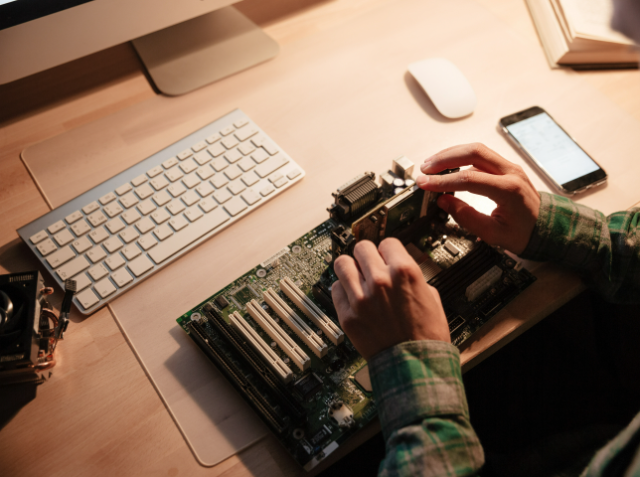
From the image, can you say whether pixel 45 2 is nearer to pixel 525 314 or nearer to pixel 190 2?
pixel 190 2

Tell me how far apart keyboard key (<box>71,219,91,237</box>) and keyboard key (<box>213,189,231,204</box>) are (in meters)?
0.33

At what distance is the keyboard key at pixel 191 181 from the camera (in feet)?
3.92

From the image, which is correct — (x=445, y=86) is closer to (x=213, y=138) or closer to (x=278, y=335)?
(x=213, y=138)

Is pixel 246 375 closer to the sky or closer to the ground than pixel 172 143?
closer to the ground

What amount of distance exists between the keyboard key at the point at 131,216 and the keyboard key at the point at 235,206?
227 mm

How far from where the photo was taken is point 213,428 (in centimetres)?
92

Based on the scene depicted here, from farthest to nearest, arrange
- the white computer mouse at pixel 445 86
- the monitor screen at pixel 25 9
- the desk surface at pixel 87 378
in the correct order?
the white computer mouse at pixel 445 86 → the monitor screen at pixel 25 9 → the desk surface at pixel 87 378

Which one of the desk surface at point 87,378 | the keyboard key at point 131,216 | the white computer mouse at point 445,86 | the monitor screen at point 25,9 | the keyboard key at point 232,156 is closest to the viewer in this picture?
the desk surface at point 87,378

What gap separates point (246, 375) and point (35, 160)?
900mm

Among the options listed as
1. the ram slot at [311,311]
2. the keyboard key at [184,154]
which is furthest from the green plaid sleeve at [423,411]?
the keyboard key at [184,154]

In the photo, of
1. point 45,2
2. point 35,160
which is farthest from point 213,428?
point 45,2

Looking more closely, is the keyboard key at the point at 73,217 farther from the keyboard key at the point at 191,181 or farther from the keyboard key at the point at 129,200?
A: the keyboard key at the point at 191,181

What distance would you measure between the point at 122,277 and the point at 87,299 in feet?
0.30

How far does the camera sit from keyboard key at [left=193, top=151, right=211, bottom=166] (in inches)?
48.4
